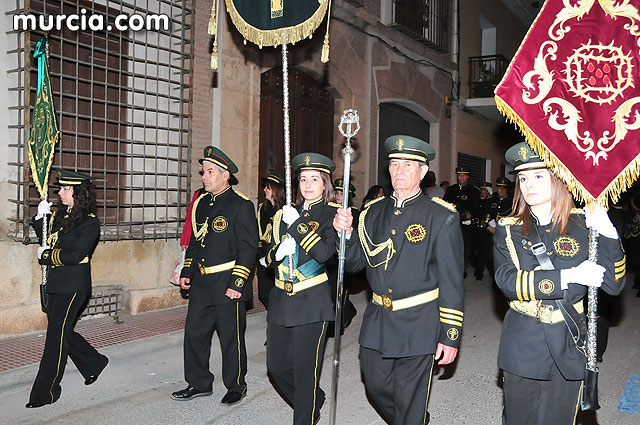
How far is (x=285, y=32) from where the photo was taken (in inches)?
180

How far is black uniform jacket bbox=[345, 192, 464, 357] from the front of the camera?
12.8ft

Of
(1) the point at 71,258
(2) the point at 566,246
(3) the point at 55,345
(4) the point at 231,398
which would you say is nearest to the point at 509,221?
(2) the point at 566,246

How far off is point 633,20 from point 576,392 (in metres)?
2.01

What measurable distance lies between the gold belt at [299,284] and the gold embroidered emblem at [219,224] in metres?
1.04

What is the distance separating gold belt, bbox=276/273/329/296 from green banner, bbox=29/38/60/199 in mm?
2539

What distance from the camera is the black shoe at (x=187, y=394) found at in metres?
5.50

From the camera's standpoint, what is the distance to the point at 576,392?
3420 millimetres

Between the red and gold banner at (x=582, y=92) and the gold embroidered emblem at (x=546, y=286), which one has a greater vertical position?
the red and gold banner at (x=582, y=92)

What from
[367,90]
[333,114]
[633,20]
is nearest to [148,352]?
[633,20]

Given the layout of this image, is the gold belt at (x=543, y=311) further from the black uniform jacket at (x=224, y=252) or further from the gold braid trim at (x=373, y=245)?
the black uniform jacket at (x=224, y=252)

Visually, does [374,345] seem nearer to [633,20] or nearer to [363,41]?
[633,20]

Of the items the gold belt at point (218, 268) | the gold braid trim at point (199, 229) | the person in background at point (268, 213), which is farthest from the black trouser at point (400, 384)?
the person in background at point (268, 213)

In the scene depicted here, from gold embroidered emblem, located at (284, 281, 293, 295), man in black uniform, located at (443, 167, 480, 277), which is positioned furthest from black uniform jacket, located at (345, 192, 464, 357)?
man in black uniform, located at (443, 167, 480, 277)

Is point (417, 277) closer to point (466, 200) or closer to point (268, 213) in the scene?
point (268, 213)
